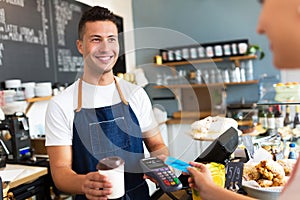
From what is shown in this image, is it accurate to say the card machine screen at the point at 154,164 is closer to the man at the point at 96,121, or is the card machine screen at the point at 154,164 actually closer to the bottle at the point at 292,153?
the man at the point at 96,121

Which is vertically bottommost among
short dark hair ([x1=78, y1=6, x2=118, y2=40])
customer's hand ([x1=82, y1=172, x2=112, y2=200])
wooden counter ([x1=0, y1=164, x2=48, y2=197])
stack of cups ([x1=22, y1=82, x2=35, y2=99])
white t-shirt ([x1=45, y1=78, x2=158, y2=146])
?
wooden counter ([x1=0, y1=164, x2=48, y2=197])

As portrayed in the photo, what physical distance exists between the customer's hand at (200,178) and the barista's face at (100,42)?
579mm

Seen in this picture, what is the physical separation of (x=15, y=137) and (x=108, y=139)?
52.8 inches

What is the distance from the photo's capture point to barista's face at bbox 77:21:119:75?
1311mm

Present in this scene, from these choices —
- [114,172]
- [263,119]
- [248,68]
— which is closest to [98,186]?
[114,172]

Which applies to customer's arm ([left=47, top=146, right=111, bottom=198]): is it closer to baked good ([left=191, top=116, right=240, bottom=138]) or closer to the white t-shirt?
the white t-shirt

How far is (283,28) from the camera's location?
0.49 m

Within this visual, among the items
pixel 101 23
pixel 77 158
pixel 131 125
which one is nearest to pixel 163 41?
pixel 101 23

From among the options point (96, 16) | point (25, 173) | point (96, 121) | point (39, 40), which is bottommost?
point (25, 173)

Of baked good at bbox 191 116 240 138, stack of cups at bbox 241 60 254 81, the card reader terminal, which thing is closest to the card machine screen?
the card reader terminal

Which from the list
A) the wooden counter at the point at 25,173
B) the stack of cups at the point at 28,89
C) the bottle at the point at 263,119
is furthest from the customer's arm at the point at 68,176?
the bottle at the point at 263,119

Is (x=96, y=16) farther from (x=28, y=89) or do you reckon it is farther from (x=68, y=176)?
(x=28, y=89)

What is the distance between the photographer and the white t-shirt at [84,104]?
1.30 metres

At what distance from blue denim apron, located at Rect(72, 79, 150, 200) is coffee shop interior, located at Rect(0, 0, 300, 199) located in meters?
0.12
